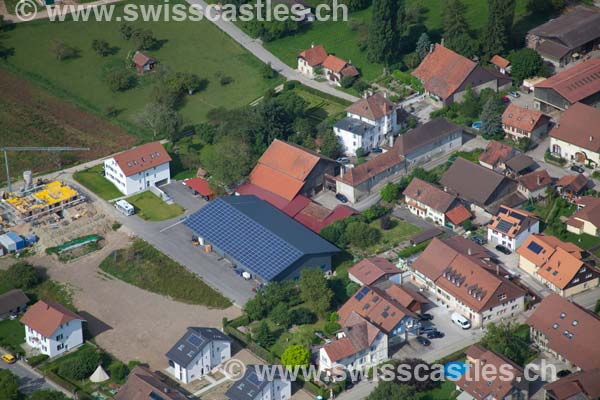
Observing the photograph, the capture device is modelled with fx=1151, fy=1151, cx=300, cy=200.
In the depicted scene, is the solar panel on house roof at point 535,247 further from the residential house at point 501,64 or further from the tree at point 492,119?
the residential house at point 501,64

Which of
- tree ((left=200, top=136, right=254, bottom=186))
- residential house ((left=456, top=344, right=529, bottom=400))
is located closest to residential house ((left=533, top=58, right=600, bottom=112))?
tree ((left=200, top=136, right=254, bottom=186))

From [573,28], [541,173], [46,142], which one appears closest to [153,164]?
[46,142]

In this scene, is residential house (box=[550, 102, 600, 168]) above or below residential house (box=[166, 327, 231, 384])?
above

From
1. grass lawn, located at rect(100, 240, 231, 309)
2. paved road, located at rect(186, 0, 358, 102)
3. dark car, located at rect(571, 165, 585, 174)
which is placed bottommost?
grass lawn, located at rect(100, 240, 231, 309)

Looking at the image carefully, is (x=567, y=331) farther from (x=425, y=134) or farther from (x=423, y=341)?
(x=425, y=134)

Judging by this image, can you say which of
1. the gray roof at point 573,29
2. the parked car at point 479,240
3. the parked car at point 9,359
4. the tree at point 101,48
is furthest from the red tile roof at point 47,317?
the gray roof at point 573,29

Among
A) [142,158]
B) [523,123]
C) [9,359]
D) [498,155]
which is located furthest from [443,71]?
[9,359]

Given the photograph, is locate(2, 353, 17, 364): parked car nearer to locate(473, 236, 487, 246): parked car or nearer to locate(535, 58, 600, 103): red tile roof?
locate(473, 236, 487, 246): parked car
